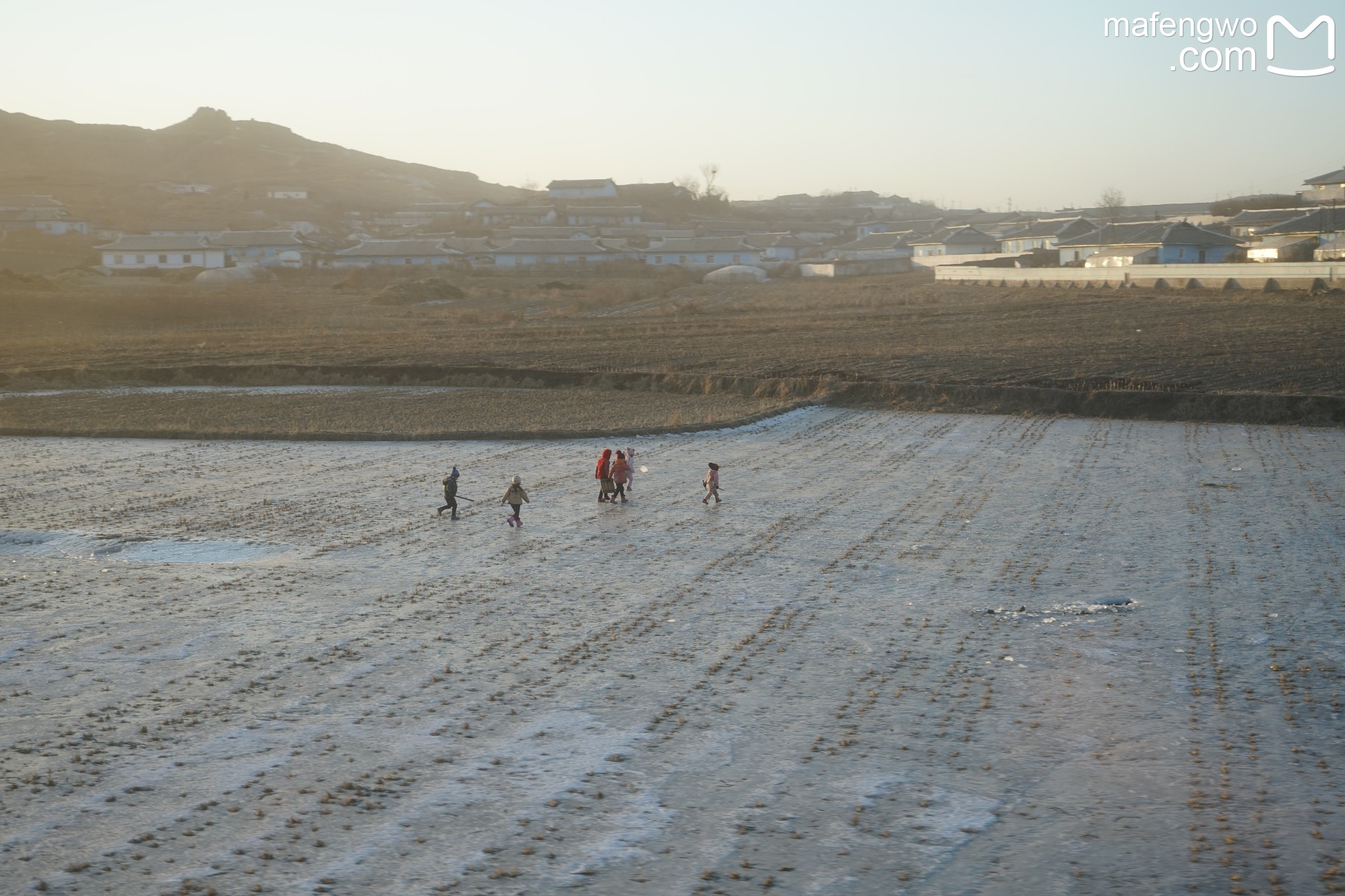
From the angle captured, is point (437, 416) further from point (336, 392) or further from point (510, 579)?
point (510, 579)

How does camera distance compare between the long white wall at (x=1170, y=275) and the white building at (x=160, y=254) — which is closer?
the long white wall at (x=1170, y=275)

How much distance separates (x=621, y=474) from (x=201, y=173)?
474ft

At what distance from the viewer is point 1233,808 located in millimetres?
7336

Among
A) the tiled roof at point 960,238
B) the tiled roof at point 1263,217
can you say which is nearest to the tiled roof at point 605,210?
the tiled roof at point 960,238

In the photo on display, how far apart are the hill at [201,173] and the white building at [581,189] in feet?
67.4

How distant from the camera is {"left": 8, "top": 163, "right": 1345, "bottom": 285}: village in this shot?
60.7 m

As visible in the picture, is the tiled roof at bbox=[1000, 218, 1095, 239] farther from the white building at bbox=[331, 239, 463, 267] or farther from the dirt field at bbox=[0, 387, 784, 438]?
the dirt field at bbox=[0, 387, 784, 438]

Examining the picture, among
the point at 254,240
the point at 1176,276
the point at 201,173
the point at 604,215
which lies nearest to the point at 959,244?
the point at 1176,276

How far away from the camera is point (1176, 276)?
166ft

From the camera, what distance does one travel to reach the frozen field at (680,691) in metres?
6.92

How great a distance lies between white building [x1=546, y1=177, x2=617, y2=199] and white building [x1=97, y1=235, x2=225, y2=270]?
5390 centimetres

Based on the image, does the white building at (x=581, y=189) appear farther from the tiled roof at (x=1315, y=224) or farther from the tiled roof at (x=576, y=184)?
the tiled roof at (x=1315, y=224)

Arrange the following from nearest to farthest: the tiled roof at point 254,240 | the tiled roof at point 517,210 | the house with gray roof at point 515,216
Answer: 1. the tiled roof at point 254,240
2. the house with gray roof at point 515,216
3. the tiled roof at point 517,210

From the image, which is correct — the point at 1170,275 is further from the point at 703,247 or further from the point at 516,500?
the point at 516,500
